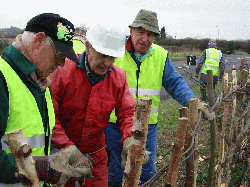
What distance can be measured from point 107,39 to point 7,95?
1029mm

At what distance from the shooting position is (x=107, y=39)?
2.08m

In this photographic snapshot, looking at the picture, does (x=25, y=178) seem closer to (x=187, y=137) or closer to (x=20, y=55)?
(x=20, y=55)

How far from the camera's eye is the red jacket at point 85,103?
214 cm

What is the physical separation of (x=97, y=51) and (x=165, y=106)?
7108mm

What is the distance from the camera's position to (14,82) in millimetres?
1347

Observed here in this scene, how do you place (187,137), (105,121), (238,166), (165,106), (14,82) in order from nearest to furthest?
(14,82) → (187,137) → (105,121) → (238,166) → (165,106)

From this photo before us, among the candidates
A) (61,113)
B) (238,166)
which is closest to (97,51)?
(61,113)

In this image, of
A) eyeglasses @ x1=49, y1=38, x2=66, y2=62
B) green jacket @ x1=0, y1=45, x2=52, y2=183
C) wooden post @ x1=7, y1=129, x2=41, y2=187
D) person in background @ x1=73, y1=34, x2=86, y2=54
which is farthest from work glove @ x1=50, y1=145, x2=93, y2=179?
person in background @ x1=73, y1=34, x2=86, y2=54

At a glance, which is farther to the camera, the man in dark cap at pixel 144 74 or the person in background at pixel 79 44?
the person in background at pixel 79 44

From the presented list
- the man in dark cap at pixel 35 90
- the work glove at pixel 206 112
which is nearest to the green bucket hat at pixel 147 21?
the work glove at pixel 206 112

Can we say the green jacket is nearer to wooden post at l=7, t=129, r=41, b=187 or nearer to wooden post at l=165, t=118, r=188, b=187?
wooden post at l=7, t=129, r=41, b=187

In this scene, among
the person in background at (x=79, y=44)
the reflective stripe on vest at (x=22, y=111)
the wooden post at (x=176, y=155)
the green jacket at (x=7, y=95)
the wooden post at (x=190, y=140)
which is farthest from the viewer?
the person in background at (x=79, y=44)

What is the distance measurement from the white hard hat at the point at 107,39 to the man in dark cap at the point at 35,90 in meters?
0.40

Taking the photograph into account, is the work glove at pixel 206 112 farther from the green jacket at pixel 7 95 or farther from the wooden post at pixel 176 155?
the green jacket at pixel 7 95
